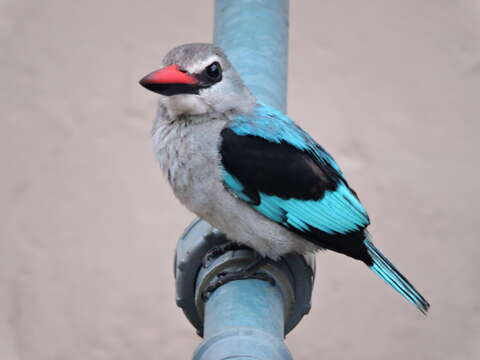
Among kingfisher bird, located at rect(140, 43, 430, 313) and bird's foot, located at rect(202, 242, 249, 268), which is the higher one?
kingfisher bird, located at rect(140, 43, 430, 313)

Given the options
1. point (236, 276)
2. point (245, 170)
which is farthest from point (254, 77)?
point (236, 276)

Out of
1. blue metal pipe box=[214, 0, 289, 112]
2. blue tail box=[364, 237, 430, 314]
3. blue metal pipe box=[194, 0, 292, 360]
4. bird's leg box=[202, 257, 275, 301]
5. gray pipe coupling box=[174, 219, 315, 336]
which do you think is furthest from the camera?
blue tail box=[364, 237, 430, 314]

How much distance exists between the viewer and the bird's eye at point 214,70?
2.00 metres

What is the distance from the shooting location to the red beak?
1.86m

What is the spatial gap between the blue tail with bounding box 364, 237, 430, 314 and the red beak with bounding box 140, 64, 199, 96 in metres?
0.63

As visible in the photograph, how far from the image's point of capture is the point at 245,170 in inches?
80.8

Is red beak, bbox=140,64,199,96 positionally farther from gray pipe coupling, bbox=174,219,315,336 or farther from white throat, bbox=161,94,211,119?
gray pipe coupling, bbox=174,219,315,336

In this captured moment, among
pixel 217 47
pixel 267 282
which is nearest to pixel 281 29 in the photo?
pixel 217 47

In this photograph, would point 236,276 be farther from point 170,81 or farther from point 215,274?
point 170,81

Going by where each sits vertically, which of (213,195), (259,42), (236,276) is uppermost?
(259,42)

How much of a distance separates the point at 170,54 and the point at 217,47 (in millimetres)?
117

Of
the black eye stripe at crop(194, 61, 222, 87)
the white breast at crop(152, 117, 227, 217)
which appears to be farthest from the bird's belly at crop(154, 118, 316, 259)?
the black eye stripe at crop(194, 61, 222, 87)

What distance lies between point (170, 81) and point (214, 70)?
17 cm

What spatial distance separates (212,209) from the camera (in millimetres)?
2010
